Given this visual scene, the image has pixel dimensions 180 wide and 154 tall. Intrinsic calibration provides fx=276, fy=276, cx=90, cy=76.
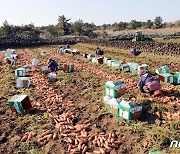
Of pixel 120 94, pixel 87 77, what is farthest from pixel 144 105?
pixel 87 77

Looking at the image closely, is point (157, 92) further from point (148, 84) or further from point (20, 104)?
point (20, 104)

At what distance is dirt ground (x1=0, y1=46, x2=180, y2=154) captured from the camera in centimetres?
656

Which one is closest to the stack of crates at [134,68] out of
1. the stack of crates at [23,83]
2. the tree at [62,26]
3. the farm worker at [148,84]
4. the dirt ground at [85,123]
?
the dirt ground at [85,123]

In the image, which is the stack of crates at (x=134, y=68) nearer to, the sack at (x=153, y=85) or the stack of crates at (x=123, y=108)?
the sack at (x=153, y=85)

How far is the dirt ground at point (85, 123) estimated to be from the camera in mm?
6559

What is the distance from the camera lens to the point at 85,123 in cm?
784

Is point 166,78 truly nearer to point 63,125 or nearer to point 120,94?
point 120,94

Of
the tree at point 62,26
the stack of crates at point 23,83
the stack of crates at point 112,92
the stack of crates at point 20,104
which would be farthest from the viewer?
the tree at point 62,26

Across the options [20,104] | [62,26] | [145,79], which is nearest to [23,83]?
[20,104]

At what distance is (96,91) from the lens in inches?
430

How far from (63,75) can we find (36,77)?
1393 mm

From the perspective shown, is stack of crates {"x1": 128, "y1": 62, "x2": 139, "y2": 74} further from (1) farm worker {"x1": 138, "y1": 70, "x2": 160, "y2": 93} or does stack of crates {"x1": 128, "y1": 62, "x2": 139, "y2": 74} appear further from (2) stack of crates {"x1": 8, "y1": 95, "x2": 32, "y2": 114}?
(2) stack of crates {"x1": 8, "y1": 95, "x2": 32, "y2": 114}

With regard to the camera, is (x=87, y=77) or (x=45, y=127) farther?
(x=87, y=77)

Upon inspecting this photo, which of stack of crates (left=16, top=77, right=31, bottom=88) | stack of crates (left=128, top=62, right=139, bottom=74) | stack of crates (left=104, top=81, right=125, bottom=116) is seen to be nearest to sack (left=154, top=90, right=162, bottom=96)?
stack of crates (left=104, top=81, right=125, bottom=116)
